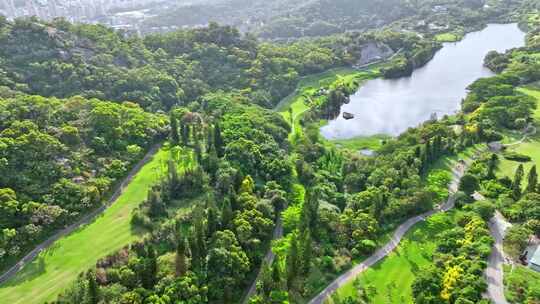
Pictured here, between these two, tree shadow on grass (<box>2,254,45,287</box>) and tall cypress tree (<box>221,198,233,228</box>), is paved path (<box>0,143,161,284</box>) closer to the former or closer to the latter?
tree shadow on grass (<box>2,254,45,287</box>)

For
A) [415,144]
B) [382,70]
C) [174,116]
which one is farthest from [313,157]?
[382,70]

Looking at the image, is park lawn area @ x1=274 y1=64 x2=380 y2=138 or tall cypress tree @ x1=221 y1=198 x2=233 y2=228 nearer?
tall cypress tree @ x1=221 y1=198 x2=233 y2=228

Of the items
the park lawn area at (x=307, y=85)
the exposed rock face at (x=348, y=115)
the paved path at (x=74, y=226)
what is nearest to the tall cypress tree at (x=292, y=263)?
the paved path at (x=74, y=226)

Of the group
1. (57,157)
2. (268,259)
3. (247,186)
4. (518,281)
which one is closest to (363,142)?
(247,186)

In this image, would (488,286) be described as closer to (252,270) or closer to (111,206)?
(252,270)

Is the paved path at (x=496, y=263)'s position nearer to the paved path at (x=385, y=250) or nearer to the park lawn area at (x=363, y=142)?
the paved path at (x=385, y=250)

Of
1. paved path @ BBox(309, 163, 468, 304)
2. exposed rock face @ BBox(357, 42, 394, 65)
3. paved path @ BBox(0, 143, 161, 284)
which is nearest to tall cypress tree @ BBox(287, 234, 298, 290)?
paved path @ BBox(309, 163, 468, 304)
